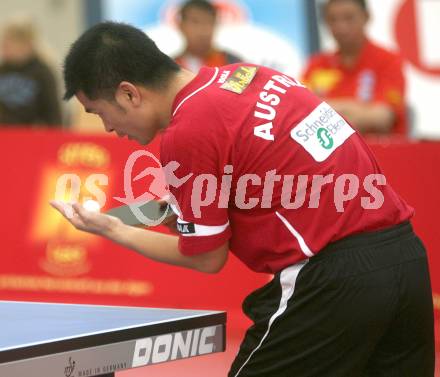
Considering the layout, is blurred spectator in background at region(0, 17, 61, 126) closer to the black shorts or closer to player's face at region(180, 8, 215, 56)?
player's face at region(180, 8, 215, 56)

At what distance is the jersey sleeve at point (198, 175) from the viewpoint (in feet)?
10.5

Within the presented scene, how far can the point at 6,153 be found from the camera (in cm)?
715

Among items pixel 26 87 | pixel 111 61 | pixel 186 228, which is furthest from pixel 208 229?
pixel 26 87

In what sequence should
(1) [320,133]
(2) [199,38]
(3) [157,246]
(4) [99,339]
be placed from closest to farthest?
(4) [99,339] → (1) [320,133] → (3) [157,246] → (2) [199,38]

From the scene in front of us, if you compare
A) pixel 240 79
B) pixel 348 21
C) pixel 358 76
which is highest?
pixel 240 79

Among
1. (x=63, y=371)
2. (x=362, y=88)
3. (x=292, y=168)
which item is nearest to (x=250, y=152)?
(x=292, y=168)

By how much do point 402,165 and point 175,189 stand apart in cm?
313

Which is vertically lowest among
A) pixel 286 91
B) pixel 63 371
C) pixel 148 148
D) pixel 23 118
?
pixel 23 118

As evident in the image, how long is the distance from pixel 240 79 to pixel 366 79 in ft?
11.8

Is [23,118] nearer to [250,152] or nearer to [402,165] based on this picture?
[402,165]

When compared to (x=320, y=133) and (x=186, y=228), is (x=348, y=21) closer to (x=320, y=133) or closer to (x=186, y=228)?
(x=320, y=133)

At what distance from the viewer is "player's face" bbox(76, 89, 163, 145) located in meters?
3.34

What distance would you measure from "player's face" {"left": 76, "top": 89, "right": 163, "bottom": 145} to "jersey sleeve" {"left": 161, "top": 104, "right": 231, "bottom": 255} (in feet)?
0.53

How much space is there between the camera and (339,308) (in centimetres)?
326
